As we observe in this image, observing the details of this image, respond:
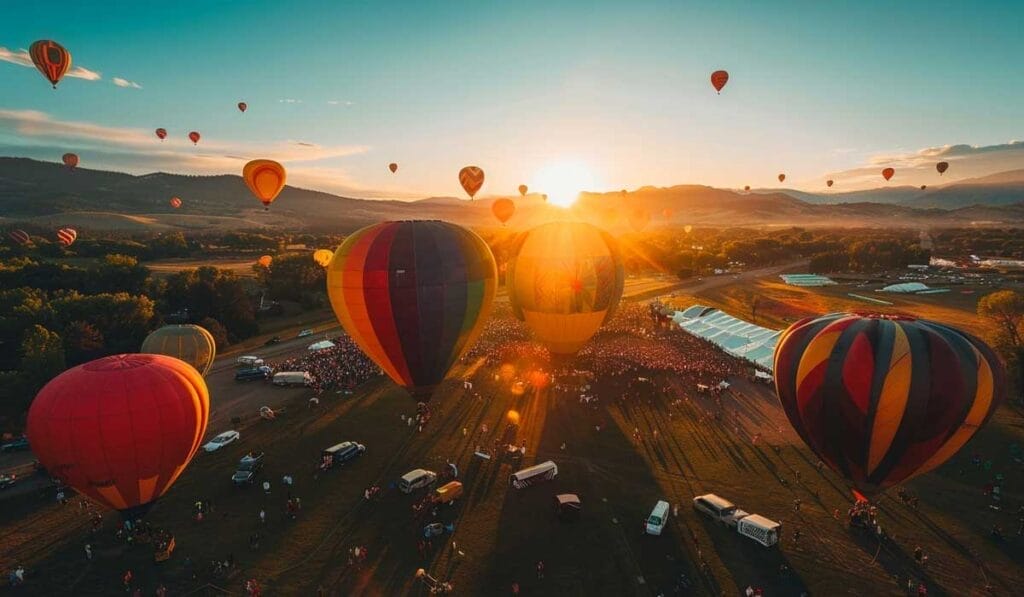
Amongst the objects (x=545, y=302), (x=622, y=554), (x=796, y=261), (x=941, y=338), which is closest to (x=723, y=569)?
(x=622, y=554)

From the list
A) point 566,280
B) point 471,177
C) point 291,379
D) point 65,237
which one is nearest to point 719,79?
point 471,177

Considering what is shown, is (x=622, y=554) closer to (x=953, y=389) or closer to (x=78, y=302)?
A: (x=953, y=389)

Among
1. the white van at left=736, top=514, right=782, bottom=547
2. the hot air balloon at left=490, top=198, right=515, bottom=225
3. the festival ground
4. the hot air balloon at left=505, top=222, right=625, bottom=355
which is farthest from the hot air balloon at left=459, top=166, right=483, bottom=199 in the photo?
the white van at left=736, top=514, right=782, bottom=547

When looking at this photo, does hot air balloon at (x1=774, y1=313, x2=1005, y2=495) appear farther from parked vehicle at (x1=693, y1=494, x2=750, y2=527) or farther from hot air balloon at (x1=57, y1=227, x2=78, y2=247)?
hot air balloon at (x1=57, y1=227, x2=78, y2=247)

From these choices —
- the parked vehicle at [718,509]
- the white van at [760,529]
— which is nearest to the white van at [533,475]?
the parked vehicle at [718,509]

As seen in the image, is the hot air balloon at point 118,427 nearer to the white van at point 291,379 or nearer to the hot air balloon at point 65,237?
the white van at point 291,379

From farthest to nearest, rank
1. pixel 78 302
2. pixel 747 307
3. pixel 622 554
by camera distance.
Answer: pixel 747 307
pixel 78 302
pixel 622 554
